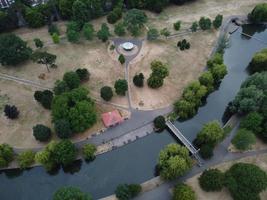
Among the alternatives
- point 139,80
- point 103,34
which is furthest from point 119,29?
point 139,80

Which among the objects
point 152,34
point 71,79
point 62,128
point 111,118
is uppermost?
point 152,34

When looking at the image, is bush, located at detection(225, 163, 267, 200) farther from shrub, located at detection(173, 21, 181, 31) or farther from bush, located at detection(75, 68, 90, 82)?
shrub, located at detection(173, 21, 181, 31)

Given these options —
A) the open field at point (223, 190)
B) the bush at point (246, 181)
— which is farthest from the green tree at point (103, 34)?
the bush at point (246, 181)

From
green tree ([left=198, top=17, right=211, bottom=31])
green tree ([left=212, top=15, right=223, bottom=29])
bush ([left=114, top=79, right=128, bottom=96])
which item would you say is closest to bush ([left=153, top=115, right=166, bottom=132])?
bush ([left=114, top=79, right=128, bottom=96])

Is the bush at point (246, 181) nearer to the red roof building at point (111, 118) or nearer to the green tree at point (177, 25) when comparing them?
the red roof building at point (111, 118)

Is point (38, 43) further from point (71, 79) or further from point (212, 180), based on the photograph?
point (212, 180)
